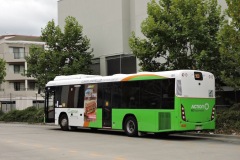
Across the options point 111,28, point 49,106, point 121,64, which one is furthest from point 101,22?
point 49,106

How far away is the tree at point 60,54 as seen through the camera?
30.3 meters

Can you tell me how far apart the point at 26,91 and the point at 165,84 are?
51.0 metres

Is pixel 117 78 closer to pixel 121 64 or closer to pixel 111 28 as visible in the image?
pixel 121 64

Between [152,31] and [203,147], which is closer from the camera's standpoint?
[203,147]

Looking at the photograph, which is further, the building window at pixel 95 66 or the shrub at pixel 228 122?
the building window at pixel 95 66

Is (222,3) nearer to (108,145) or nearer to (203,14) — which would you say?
(203,14)

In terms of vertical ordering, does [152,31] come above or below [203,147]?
above

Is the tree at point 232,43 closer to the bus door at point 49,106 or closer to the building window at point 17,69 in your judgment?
the bus door at point 49,106

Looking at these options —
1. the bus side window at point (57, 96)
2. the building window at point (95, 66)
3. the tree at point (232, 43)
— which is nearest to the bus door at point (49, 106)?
the bus side window at point (57, 96)

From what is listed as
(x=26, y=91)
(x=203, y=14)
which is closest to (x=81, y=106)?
(x=203, y=14)

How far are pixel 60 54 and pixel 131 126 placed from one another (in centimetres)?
1339

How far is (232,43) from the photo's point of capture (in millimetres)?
17516

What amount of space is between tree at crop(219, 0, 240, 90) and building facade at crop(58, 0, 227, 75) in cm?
982

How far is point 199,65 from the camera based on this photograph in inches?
801
